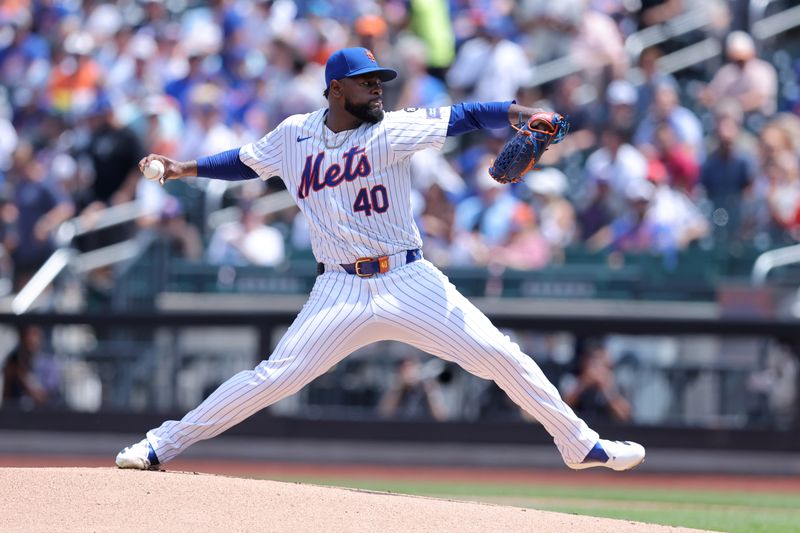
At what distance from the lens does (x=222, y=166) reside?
21.0 feet

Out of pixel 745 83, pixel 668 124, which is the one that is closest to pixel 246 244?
pixel 668 124

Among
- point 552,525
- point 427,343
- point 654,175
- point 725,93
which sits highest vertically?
point 725,93

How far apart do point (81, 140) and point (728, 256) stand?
19.6ft

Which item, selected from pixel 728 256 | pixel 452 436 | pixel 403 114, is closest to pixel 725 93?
pixel 728 256

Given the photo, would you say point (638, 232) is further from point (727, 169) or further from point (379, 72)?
point (379, 72)

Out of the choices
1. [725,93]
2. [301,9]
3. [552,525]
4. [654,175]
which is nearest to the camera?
[552,525]

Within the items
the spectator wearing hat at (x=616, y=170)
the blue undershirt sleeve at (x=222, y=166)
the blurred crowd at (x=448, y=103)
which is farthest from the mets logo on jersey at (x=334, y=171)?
the spectator wearing hat at (x=616, y=170)

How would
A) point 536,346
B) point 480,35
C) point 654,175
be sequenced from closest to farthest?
point 536,346
point 654,175
point 480,35

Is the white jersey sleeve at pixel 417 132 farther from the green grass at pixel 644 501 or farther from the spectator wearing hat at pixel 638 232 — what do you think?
the spectator wearing hat at pixel 638 232

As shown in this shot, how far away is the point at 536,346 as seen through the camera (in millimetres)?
10719

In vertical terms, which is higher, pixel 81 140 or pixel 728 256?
pixel 81 140

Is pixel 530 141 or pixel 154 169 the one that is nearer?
pixel 530 141

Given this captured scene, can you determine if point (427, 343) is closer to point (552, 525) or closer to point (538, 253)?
point (552, 525)

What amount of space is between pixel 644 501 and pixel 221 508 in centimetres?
429
